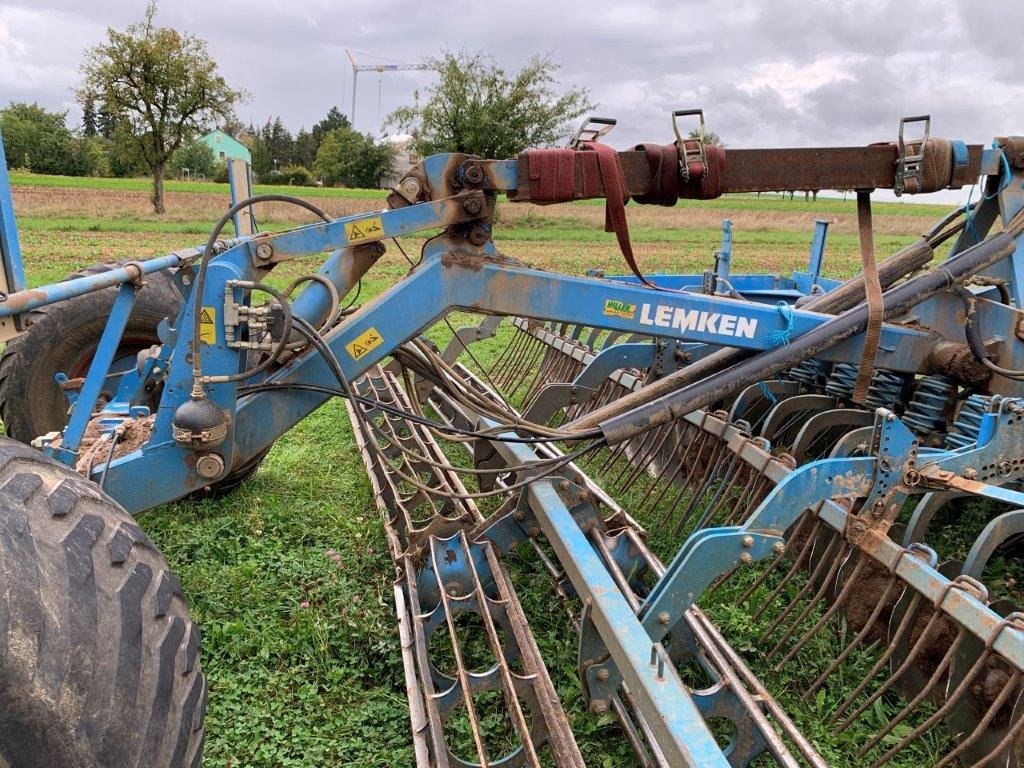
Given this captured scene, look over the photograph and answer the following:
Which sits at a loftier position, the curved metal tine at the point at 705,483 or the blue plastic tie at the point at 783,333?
the blue plastic tie at the point at 783,333

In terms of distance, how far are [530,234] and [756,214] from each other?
13.6 metres

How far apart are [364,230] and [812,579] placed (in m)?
2.19

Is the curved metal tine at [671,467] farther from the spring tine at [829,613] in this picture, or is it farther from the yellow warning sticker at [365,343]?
the yellow warning sticker at [365,343]

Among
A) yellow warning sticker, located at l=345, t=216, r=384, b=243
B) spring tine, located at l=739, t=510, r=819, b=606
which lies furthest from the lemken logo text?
yellow warning sticker, located at l=345, t=216, r=384, b=243

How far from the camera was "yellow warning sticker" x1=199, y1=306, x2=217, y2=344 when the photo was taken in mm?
2557

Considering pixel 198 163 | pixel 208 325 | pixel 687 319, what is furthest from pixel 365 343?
pixel 198 163

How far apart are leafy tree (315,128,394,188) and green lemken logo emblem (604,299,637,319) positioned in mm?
51509

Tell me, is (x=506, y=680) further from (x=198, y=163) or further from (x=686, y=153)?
(x=198, y=163)

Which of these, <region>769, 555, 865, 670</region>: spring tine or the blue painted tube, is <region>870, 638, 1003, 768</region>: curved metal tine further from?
the blue painted tube

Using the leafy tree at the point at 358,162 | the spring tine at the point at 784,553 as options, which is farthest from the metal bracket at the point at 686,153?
the leafy tree at the point at 358,162

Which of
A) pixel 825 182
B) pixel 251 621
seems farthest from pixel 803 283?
pixel 251 621

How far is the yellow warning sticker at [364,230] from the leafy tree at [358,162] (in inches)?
2026

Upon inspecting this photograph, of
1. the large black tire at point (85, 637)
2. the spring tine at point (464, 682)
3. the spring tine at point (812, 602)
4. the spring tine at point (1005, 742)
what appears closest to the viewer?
the large black tire at point (85, 637)

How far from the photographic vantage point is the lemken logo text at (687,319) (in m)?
2.83
